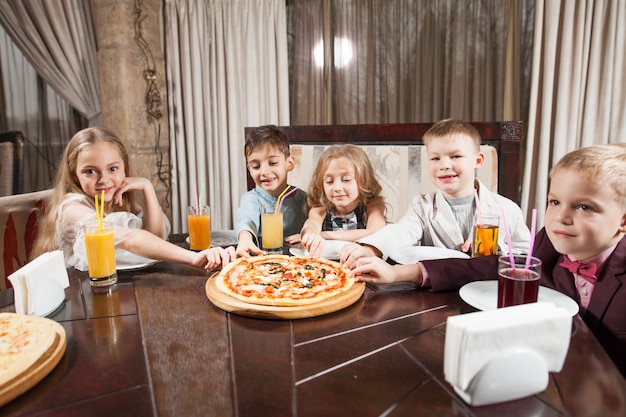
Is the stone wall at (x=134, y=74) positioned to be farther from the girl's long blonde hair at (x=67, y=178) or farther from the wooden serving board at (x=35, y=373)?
the wooden serving board at (x=35, y=373)

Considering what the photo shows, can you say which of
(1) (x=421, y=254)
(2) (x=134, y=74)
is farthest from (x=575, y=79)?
(2) (x=134, y=74)

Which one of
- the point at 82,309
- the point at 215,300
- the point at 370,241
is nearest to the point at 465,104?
the point at 370,241

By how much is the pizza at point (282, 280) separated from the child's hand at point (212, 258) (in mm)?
44

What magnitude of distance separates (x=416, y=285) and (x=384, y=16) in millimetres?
2567

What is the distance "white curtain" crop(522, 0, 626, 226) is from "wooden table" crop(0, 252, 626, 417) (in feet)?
5.71

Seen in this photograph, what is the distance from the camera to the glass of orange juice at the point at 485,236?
160 cm

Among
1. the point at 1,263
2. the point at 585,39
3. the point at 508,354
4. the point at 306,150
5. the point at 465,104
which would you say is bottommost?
the point at 1,263

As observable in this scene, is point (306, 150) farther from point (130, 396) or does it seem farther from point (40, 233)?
point (130, 396)

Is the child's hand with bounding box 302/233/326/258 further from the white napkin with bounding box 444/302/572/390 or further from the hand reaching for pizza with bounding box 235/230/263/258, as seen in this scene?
the white napkin with bounding box 444/302/572/390

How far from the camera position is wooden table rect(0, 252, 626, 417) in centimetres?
84

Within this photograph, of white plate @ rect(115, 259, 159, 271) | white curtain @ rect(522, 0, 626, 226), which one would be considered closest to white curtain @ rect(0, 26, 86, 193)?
white plate @ rect(115, 259, 159, 271)

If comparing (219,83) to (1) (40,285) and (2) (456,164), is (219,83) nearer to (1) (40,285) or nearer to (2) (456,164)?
(2) (456,164)

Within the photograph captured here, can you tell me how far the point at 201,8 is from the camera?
11.1 feet

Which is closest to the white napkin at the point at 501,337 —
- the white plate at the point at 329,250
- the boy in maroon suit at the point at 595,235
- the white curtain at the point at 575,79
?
the boy in maroon suit at the point at 595,235
